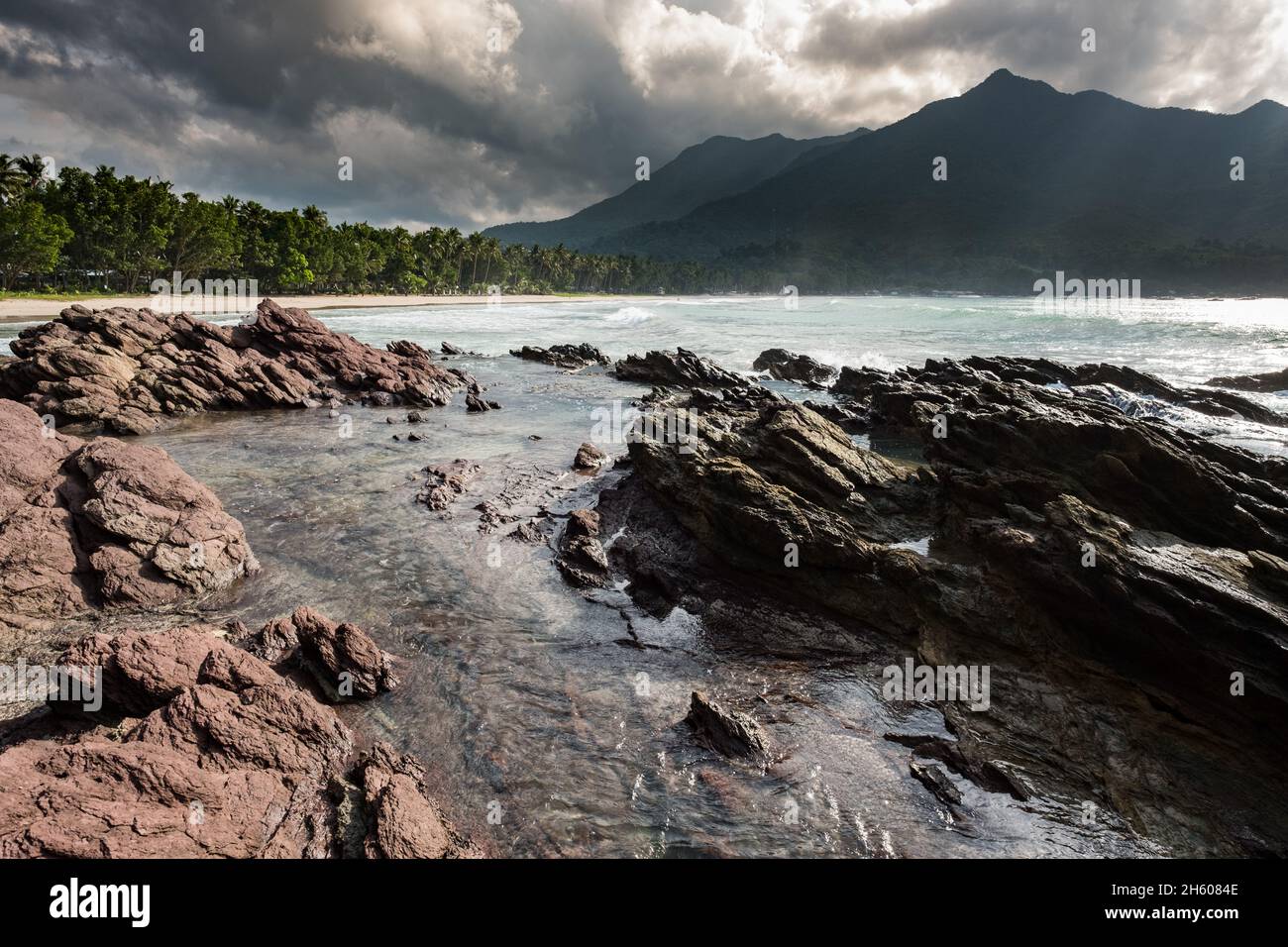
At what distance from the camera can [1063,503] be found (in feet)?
37.9

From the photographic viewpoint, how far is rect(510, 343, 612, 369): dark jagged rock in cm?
4904

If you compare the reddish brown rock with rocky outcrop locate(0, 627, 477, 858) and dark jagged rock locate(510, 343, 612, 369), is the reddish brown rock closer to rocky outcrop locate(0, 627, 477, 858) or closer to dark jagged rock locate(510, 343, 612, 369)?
rocky outcrop locate(0, 627, 477, 858)

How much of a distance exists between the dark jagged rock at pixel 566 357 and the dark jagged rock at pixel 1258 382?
42.7m

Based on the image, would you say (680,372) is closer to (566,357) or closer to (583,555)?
(566,357)

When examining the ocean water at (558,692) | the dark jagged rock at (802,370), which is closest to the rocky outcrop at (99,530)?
the ocean water at (558,692)

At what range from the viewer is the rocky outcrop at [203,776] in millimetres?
5352

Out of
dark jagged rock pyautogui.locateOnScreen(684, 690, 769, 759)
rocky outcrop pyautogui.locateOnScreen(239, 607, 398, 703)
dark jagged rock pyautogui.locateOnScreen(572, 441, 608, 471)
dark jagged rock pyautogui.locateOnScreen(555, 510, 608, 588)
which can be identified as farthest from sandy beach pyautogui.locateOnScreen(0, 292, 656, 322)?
dark jagged rock pyautogui.locateOnScreen(684, 690, 769, 759)

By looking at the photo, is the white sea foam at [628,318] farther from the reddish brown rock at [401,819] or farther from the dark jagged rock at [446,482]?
the reddish brown rock at [401,819]

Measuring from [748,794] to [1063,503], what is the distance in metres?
8.86

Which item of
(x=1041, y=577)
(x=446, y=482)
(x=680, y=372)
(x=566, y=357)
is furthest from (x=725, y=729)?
(x=566, y=357)

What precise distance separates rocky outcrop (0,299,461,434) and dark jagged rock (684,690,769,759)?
90.4ft

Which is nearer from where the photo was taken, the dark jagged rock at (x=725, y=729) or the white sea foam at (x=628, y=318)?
the dark jagged rock at (x=725, y=729)
